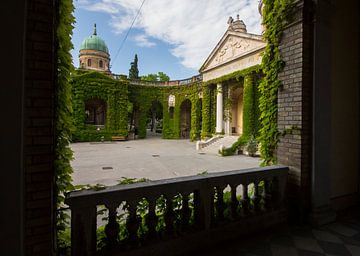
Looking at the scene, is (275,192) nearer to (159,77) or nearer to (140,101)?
(140,101)

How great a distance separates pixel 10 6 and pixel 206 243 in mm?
3053

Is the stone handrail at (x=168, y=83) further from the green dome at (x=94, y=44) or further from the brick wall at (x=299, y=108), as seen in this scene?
the brick wall at (x=299, y=108)

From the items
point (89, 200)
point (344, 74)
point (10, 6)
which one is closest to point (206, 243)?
point (89, 200)

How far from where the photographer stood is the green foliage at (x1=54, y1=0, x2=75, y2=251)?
6.48 ft

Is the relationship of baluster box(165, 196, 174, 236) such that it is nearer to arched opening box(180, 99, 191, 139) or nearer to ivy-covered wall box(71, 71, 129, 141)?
ivy-covered wall box(71, 71, 129, 141)

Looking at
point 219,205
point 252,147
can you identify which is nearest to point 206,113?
point 252,147

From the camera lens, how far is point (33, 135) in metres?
1.67

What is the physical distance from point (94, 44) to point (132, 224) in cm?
3805

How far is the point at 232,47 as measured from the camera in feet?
58.4

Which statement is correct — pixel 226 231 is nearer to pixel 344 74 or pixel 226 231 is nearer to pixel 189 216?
pixel 189 216

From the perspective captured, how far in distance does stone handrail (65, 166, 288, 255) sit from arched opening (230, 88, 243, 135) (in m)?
16.3

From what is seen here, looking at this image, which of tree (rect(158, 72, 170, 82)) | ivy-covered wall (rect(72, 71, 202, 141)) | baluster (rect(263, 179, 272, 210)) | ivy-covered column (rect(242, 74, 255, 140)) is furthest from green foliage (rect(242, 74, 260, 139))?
tree (rect(158, 72, 170, 82))

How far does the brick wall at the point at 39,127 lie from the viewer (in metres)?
1.64

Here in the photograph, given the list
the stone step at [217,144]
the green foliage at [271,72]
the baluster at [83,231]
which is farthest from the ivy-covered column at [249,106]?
the baluster at [83,231]
